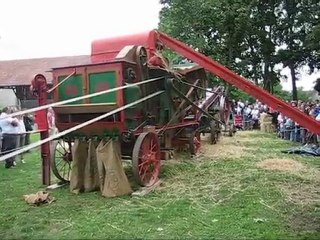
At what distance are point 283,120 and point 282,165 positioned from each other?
27.0 feet

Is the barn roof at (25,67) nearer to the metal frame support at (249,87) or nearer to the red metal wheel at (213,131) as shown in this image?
the red metal wheel at (213,131)

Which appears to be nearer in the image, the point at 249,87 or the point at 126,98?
the point at 249,87

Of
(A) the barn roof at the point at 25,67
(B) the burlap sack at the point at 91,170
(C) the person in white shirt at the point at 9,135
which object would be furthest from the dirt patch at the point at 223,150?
(A) the barn roof at the point at 25,67

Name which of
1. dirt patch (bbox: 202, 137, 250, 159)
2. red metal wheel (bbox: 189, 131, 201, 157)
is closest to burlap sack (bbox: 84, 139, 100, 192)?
red metal wheel (bbox: 189, 131, 201, 157)

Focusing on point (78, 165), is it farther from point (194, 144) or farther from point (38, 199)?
point (194, 144)

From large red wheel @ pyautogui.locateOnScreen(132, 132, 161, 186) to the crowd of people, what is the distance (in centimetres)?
259

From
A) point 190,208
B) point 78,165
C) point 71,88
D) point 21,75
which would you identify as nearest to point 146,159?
point 78,165

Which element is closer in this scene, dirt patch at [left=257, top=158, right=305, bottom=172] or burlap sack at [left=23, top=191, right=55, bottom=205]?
burlap sack at [left=23, top=191, right=55, bottom=205]

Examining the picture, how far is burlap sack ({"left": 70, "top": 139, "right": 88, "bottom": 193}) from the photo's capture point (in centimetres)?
715

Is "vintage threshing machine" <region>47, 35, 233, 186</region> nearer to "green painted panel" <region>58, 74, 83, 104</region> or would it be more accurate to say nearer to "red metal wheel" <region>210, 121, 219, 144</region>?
"green painted panel" <region>58, 74, 83, 104</region>

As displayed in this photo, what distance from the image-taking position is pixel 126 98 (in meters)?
6.79

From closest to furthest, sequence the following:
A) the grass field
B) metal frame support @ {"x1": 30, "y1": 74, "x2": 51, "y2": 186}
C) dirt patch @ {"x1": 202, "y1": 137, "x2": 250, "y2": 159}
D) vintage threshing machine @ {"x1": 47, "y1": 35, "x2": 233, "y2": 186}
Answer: the grass field → vintage threshing machine @ {"x1": 47, "y1": 35, "x2": 233, "y2": 186} → metal frame support @ {"x1": 30, "y1": 74, "x2": 51, "y2": 186} → dirt patch @ {"x1": 202, "y1": 137, "x2": 250, "y2": 159}

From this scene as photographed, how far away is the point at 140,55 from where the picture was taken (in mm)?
7234

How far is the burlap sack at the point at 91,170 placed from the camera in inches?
279
